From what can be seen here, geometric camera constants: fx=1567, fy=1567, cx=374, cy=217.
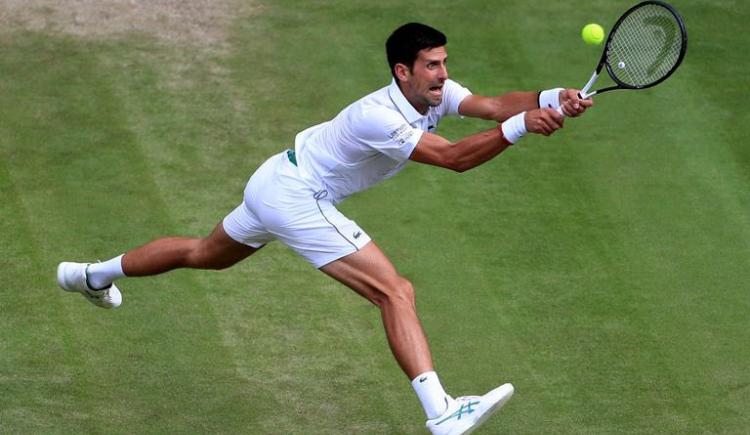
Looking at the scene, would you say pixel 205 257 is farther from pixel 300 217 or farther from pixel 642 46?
pixel 642 46

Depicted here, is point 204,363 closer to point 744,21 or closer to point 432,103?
point 432,103

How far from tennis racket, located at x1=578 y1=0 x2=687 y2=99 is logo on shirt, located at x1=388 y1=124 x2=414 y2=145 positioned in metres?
1.17

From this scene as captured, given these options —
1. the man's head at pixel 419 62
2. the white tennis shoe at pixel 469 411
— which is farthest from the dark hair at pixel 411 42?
the white tennis shoe at pixel 469 411

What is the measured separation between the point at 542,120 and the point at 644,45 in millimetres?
1137

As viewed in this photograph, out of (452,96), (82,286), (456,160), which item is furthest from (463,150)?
(82,286)

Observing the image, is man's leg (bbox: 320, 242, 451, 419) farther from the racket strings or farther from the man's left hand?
the racket strings

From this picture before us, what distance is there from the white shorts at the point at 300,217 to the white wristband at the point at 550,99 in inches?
50.3

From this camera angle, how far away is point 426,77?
872cm

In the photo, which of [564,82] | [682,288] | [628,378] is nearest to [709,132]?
[564,82]

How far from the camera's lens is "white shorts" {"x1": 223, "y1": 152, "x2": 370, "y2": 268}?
29.1ft

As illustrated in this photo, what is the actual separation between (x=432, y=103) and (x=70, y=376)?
2.92 m

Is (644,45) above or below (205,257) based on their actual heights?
above

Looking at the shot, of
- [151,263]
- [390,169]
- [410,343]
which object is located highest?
[390,169]

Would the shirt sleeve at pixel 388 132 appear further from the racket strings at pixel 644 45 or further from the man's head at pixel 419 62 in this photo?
the racket strings at pixel 644 45
